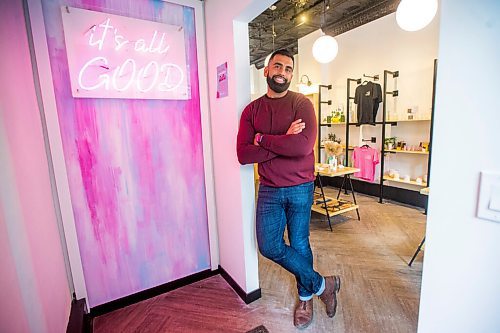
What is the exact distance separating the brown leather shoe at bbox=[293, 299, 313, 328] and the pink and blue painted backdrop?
0.98 meters

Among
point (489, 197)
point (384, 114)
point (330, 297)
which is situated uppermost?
point (384, 114)

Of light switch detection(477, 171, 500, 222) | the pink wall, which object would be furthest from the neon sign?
light switch detection(477, 171, 500, 222)

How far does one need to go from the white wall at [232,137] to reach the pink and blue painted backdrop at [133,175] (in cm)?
17

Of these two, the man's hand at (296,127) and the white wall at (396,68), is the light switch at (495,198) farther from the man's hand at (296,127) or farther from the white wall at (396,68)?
the white wall at (396,68)

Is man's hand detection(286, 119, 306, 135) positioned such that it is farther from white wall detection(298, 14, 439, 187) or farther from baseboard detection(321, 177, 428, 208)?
baseboard detection(321, 177, 428, 208)

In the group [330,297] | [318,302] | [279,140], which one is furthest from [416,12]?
[318,302]

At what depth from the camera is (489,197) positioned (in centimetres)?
59

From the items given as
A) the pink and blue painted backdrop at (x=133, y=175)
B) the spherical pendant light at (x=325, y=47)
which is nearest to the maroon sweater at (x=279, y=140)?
the pink and blue painted backdrop at (x=133, y=175)

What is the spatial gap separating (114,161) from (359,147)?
4304 millimetres

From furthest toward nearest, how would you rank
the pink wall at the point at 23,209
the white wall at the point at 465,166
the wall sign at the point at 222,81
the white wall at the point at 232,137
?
the wall sign at the point at 222,81 → the white wall at the point at 232,137 → the pink wall at the point at 23,209 → the white wall at the point at 465,166

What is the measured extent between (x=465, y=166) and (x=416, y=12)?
7.11 feet

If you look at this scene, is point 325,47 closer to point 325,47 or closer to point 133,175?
point 325,47

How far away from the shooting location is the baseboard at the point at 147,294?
1857mm

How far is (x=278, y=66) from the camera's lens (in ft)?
5.16
